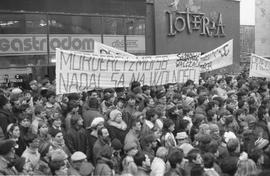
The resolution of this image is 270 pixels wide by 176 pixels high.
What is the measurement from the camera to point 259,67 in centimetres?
1395

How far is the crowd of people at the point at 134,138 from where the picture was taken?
5.61 m

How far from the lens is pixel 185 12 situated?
69.6 feet

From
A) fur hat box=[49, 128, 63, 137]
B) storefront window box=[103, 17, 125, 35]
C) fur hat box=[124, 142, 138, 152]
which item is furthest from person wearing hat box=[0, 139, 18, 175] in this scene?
storefront window box=[103, 17, 125, 35]

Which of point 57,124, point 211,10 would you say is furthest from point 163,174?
point 211,10

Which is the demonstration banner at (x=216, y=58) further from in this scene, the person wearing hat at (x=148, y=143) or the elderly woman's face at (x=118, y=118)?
the person wearing hat at (x=148, y=143)

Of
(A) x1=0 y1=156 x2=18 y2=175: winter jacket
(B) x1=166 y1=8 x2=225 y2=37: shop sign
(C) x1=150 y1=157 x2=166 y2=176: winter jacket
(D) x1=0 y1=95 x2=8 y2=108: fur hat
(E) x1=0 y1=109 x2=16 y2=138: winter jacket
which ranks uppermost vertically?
(B) x1=166 y1=8 x2=225 y2=37: shop sign

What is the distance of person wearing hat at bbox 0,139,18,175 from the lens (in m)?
5.38

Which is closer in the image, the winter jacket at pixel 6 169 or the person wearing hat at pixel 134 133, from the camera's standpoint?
the winter jacket at pixel 6 169

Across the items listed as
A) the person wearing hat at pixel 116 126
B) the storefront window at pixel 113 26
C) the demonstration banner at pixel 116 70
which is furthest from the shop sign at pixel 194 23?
the person wearing hat at pixel 116 126

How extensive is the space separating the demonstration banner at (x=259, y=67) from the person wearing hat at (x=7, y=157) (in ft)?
31.0

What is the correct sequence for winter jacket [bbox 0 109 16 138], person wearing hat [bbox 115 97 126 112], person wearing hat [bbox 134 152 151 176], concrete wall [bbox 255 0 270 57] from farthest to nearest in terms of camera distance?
concrete wall [bbox 255 0 270 57] < person wearing hat [bbox 115 97 126 112] < winter jacket [bbox 0 109 16 138] < person wearing hat [bbox 134 152 151 176]

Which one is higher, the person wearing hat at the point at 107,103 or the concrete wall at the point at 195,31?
the concrete wall at the point at 195,31

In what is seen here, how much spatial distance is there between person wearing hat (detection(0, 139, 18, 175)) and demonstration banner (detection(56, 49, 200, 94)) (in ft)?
11.3

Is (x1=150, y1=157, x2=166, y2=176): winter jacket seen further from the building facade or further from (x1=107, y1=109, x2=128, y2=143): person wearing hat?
the building facade
